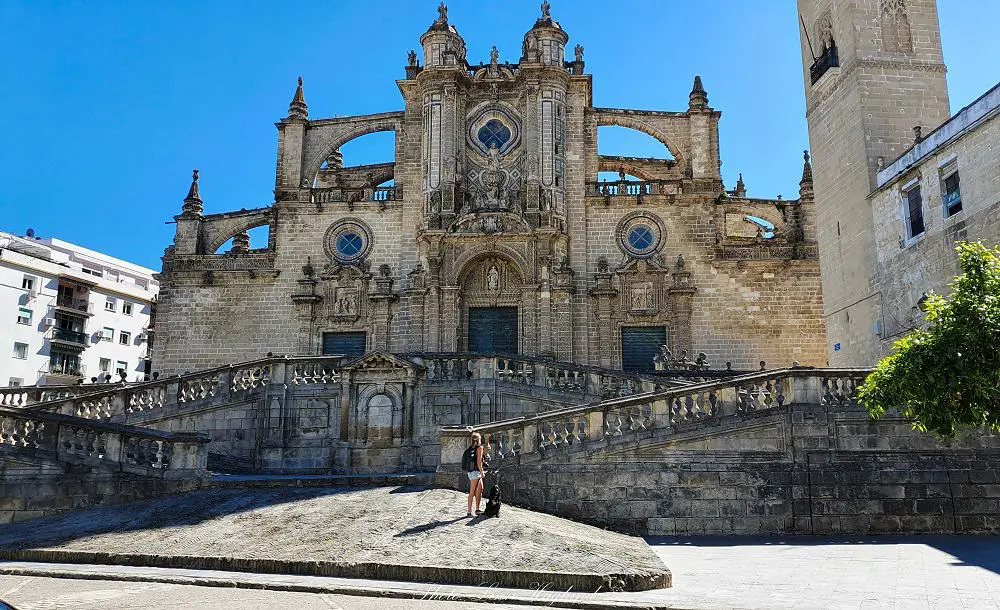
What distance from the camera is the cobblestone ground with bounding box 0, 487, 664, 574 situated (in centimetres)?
905

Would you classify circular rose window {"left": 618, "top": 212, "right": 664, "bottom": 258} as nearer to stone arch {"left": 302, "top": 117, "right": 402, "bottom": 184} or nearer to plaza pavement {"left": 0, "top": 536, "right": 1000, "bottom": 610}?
stone arch {"left": 302, "top": 117, "right": 402, "bottom": 184}

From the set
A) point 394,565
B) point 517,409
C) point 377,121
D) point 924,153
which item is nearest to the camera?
point 394,565

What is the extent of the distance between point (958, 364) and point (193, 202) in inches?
1051

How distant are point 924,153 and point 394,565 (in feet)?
54.9

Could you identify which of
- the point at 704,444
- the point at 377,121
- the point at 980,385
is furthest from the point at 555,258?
the point at 980,385

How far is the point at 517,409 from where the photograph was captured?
56.7 ft

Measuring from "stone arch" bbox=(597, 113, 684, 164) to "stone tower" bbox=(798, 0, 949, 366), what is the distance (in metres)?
6.34

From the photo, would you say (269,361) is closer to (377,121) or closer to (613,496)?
(613,496)

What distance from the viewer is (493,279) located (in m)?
27.5

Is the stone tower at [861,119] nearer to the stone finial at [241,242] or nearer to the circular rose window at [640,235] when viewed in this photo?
the circular rose window at [640,235]

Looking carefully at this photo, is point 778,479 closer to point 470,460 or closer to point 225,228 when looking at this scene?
point 470,460

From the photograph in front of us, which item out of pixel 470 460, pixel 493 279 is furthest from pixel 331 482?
pixel 493 279

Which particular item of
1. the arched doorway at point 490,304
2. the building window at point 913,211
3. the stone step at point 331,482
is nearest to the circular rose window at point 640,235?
the arched doorway at point 490,304

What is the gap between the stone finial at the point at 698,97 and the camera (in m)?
28.8
